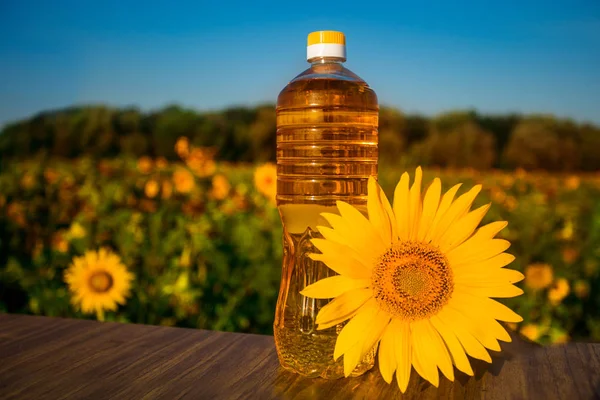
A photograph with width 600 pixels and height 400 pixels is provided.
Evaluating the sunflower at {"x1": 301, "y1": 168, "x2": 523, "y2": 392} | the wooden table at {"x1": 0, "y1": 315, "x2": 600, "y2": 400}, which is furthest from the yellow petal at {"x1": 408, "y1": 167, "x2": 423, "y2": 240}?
the wooden table at {"x1": 0, "y1": 315, "x2": 600, "y2": 400}

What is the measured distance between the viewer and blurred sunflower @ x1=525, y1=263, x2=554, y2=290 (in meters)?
2.78

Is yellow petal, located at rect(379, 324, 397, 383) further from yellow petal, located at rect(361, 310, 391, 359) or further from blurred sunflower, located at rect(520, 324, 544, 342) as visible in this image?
blurred sunflower, located at rect(520, 324, 544, 342)

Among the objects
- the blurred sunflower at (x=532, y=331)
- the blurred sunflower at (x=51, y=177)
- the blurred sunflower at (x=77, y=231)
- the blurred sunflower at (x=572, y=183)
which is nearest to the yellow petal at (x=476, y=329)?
the blurred sunflower at (x=532, y=331)

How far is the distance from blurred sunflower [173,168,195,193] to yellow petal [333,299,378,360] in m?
1.98

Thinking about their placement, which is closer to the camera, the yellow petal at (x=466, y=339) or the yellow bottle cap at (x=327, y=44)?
the yellow petal at (x=466, y=339)

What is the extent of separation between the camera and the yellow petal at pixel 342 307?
38.2 inches

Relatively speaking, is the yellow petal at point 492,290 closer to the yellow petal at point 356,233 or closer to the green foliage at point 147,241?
the yellow petal at point 356,233

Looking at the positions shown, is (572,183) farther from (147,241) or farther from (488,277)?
(488,277)

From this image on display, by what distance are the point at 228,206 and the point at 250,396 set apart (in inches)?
73.0

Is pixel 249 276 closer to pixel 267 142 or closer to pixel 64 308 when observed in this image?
pixel 64 308

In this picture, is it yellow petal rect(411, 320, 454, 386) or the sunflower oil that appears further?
the sunflower oil

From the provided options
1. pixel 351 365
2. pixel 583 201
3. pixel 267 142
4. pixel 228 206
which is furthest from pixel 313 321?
pixel 267 142

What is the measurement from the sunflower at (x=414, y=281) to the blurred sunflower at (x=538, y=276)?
191 centimetres

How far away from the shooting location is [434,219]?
994 mm
